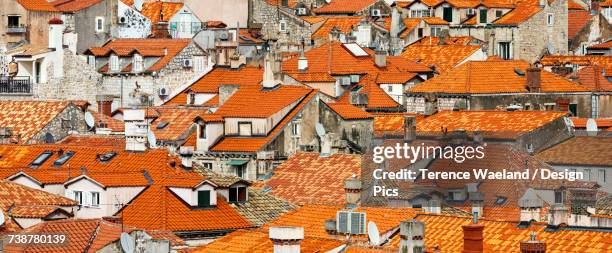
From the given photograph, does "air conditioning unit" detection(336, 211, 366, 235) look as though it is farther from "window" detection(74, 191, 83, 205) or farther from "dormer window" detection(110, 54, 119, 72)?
"dormer window" detection(110, 54, 119, 72)

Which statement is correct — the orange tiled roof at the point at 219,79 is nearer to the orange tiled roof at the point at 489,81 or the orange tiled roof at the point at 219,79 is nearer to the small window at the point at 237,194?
the orange tiled roof at the point at 489,81

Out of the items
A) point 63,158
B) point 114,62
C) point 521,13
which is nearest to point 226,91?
point 114,62

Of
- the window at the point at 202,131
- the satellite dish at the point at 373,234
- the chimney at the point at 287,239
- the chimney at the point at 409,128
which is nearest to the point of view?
→ the chimney at the point at 287,239

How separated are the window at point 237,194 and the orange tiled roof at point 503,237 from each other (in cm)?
1020

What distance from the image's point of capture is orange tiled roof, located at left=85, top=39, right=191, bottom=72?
120m

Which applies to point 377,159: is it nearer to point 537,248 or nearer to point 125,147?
point 125,147

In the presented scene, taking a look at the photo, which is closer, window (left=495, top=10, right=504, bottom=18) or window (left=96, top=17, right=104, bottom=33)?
window (left=96, top=17, right=104, bottom=33)

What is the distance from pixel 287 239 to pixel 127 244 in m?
3.20

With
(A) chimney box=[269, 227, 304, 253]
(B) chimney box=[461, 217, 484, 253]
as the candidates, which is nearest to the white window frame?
(B) chimney box=[461, 217, 484, 253]

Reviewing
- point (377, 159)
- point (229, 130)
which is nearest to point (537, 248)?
point (377, 159)

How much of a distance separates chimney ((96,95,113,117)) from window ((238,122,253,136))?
10.9 m

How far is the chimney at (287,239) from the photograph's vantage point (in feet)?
224

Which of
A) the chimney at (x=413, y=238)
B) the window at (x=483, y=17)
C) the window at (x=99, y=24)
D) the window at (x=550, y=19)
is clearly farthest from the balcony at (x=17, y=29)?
the chimney at (x=413, y=238)

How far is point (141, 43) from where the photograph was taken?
12262 centimetres
